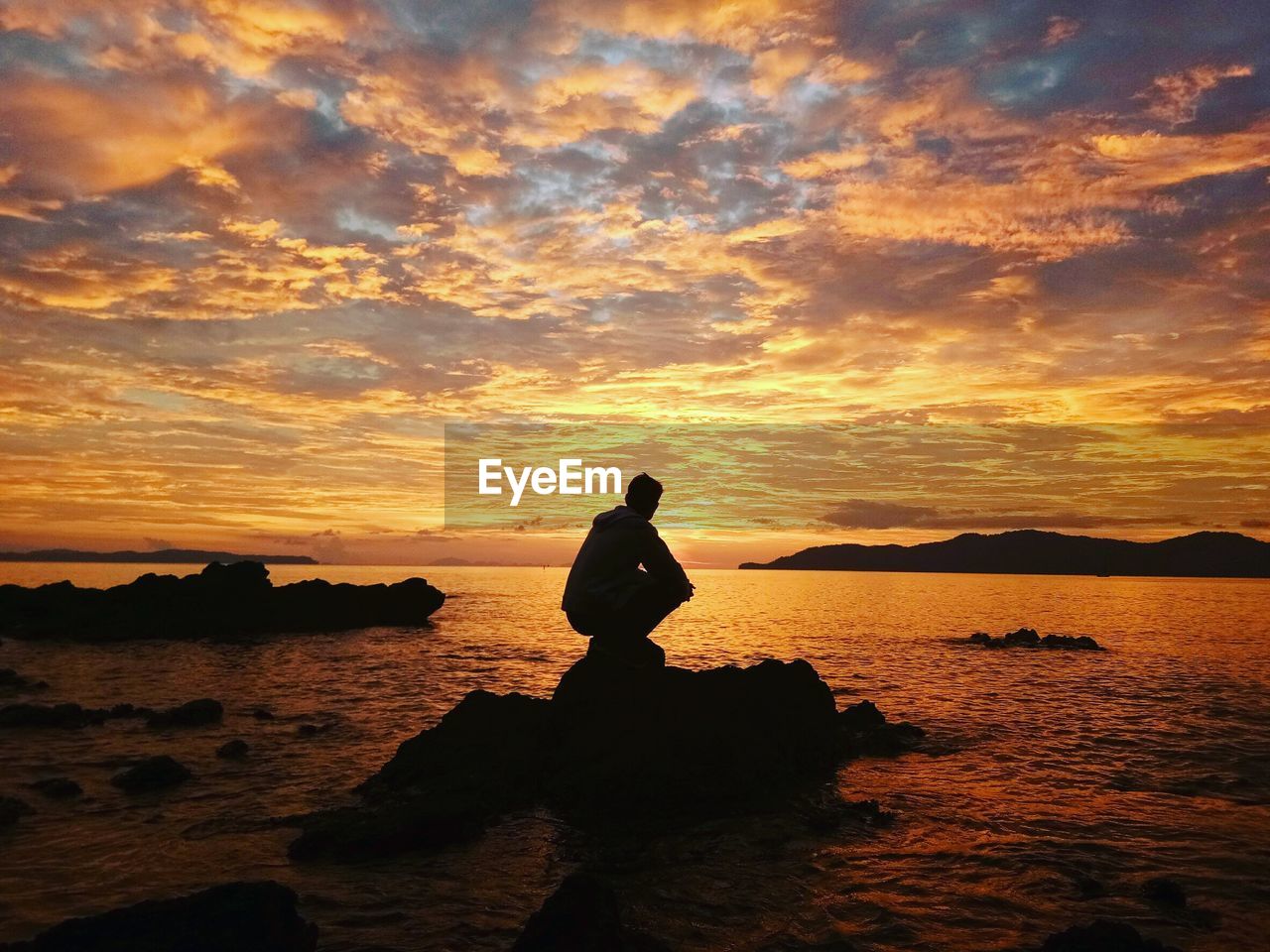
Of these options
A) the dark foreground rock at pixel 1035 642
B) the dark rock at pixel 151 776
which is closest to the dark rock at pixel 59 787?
the dark rock at pixel 151 776

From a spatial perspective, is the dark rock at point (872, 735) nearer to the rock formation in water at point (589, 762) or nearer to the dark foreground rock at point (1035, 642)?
the rock formation in water at point (589, 762)

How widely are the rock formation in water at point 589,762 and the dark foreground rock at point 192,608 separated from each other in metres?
48.0

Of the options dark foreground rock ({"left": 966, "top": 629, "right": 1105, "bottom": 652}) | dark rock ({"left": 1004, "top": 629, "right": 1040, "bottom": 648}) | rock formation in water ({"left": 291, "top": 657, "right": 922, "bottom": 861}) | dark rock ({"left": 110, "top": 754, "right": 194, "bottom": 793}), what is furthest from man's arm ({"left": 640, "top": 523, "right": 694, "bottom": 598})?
dark rock ({"left": 1004, "top": 629, "right": 1040, "bottom": 648})

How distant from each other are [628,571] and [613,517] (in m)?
1.00

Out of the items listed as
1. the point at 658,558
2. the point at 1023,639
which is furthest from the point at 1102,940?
the point at 1023,639

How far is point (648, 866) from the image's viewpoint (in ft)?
35.2

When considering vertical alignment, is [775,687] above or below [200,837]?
above

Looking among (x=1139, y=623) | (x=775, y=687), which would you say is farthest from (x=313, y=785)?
(x=1139, y=623)

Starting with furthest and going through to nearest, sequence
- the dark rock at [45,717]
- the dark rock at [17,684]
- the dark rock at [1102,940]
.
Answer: the dark rock at [17,684] < the dark rock at [45,717] < the dark rock at [1102,940]

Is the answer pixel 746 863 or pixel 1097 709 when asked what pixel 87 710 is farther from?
pixel 1097 709

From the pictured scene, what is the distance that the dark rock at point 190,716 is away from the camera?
21.8 m

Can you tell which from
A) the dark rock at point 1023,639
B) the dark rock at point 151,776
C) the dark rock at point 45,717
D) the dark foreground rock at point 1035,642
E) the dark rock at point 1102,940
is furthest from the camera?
the dark rock at point 1023,639

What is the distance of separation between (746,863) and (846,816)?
3.41m

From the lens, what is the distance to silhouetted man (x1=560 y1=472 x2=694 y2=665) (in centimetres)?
1202
